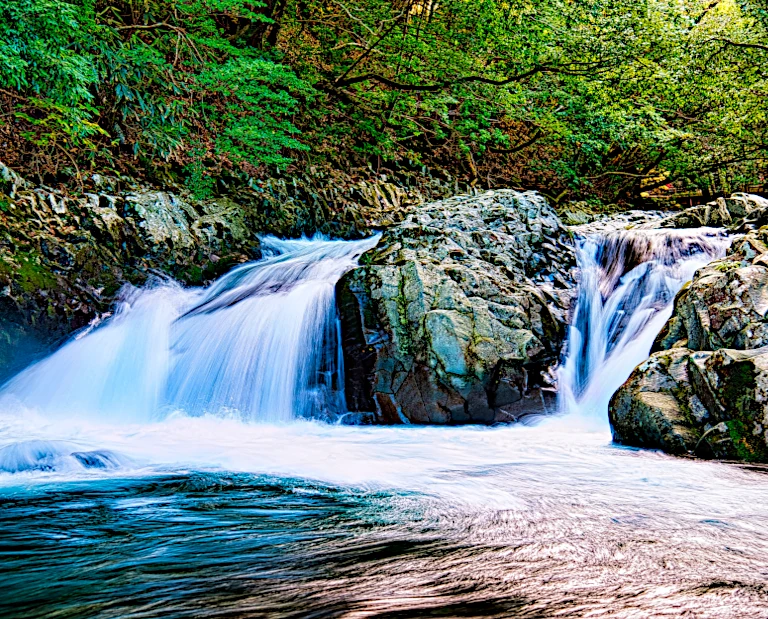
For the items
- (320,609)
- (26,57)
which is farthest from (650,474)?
(26,57)

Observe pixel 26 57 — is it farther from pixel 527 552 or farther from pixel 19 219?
pixel 527 552

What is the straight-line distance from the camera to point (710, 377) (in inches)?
189

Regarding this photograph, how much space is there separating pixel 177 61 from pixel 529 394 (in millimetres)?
7702

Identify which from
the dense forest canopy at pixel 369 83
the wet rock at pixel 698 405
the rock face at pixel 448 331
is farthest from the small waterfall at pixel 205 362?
the wet rock at pixel 698 405

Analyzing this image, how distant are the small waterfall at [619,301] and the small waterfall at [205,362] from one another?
2.81 metres

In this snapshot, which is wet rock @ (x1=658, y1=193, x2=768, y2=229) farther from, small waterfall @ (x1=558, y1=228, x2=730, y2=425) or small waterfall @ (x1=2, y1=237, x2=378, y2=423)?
small waterfall @ (x1=2, y1=237, x2=378, y2=423)

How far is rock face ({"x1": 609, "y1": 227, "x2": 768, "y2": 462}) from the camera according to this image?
4547mm

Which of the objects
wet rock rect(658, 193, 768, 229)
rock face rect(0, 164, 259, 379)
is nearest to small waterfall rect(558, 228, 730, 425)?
wet rock rect(658, 193, 768, 229)

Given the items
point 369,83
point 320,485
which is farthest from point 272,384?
point 369,83

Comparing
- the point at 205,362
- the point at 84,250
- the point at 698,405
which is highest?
the point at 84,250

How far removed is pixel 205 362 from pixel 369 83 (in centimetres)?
808

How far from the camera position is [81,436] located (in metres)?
5.91

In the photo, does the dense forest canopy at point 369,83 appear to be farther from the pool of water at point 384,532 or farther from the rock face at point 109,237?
the pool of water at point 384,532

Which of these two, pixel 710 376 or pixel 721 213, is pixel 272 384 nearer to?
pixel 710 376
